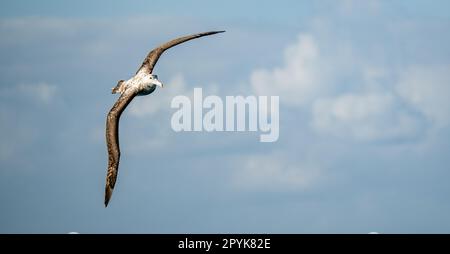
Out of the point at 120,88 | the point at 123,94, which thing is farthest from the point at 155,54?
the point at 123,94

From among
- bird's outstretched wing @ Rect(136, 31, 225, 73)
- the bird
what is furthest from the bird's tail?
bird's outstretched wing @ Rect(136, 31, 225, 73)

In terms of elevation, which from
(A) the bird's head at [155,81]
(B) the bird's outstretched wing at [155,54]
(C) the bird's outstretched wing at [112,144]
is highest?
(B) the bird's outstretched wing at [155,54]

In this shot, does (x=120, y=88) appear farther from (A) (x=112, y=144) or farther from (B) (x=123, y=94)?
(A) (x=112, y=144)

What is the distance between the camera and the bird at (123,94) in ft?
153

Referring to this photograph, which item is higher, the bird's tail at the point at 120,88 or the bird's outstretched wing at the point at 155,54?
the bird's outstretched wing at the point at 155,54

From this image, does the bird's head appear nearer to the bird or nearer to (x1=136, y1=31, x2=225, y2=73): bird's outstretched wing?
the bird

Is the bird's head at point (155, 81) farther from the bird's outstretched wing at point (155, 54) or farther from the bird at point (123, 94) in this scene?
the bird's outstretched wing at point (155, 54)

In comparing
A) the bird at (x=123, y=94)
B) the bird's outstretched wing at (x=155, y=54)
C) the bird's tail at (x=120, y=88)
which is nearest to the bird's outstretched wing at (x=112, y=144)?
the bird at (x=123, y=94)

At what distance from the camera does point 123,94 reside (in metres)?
49.2
